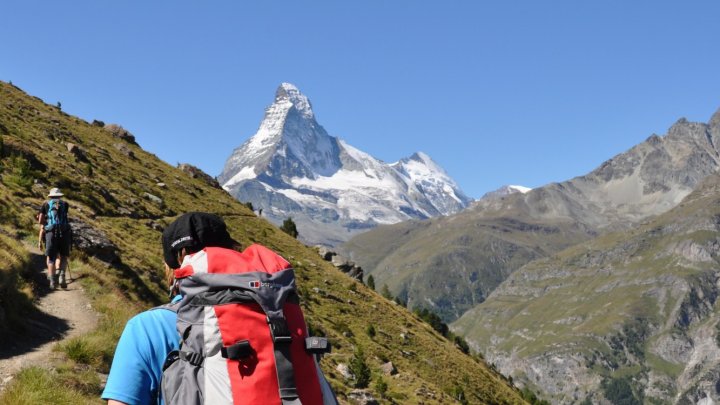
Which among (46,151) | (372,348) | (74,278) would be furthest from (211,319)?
(46,151)

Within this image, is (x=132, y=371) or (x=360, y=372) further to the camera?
(x=360, y=372)

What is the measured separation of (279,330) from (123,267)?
22.1 m

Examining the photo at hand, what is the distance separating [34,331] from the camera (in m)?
15.7

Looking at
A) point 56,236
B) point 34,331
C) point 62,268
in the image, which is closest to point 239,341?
point 34,331

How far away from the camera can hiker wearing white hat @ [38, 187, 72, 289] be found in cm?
2016

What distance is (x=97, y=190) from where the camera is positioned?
45.9 m

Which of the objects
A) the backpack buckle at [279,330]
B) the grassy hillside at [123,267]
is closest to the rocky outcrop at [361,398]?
the grassy hillside at [123,267]

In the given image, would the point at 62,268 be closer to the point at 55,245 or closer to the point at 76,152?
the point at 55,245

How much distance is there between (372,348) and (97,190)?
24865 mm

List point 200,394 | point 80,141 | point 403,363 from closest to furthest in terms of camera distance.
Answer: point 200,394, point 403,363, point 80,141

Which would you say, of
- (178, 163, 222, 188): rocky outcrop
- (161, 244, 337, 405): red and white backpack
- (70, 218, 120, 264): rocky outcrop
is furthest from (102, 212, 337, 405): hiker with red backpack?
(178, 163, 222, 188): rocky outcrop

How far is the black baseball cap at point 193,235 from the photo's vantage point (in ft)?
18.8

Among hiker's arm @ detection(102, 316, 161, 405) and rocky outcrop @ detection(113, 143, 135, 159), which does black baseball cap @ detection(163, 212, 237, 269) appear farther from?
rocky outcrop @ detection(113, 143, 135, 159)

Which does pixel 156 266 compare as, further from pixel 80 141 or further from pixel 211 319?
pixel 80 141
